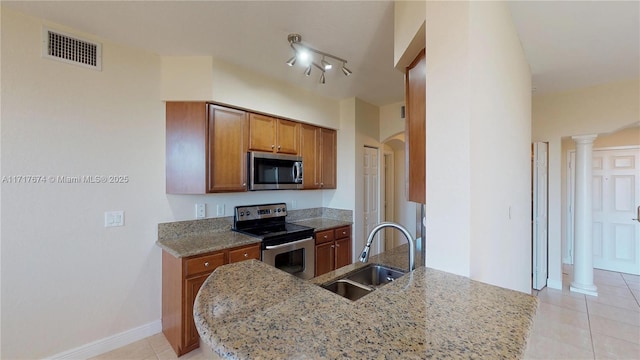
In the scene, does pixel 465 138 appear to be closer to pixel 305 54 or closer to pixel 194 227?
pixel 305 54

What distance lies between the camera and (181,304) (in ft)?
6.95

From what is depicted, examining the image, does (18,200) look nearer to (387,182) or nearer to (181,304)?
(181,304)

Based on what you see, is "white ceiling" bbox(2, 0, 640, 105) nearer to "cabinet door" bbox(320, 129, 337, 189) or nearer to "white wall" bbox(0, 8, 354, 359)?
"white wall" bbox(0, 8, 354, 359)

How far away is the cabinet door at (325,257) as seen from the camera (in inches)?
127

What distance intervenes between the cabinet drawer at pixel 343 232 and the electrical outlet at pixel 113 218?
234 cm

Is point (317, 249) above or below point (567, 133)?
below

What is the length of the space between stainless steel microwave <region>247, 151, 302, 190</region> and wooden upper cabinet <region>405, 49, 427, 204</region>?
67.4 inches

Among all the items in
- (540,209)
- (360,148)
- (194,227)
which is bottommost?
(194,227)

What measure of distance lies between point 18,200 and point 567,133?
557cm

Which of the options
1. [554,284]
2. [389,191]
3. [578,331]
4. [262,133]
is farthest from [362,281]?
[389,191]

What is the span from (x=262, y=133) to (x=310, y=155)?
2.61 ft

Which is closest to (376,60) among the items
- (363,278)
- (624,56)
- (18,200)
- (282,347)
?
(363,278)

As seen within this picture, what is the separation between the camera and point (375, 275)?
1.78 metres

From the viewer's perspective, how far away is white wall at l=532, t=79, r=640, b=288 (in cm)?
298
